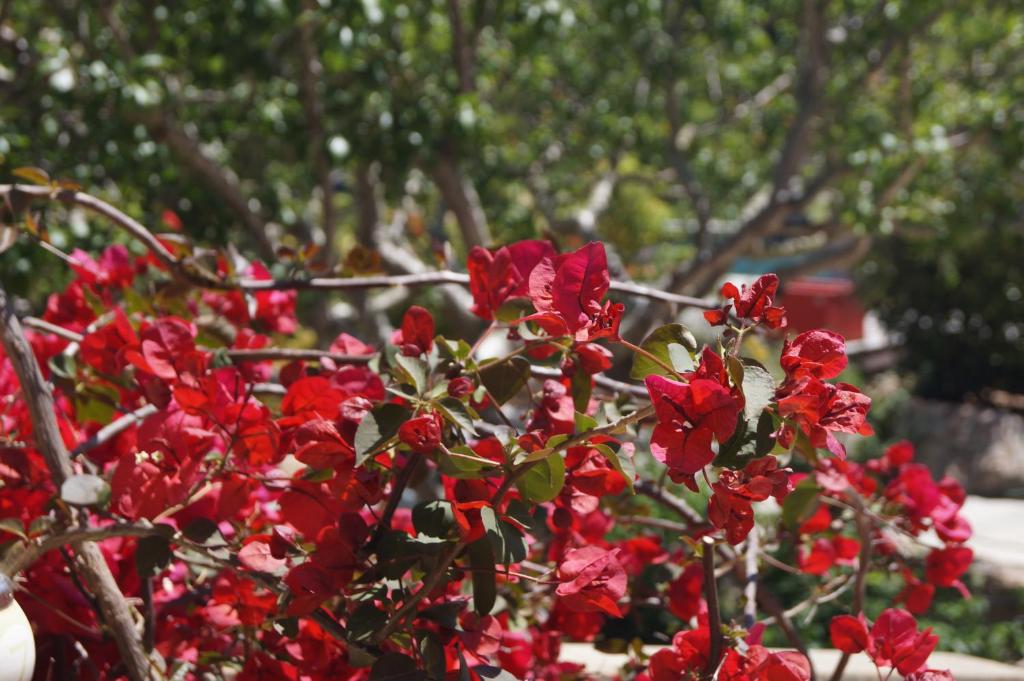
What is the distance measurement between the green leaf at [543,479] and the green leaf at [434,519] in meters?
0.08

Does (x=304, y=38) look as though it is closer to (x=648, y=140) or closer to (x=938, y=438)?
(x=648, y=140)

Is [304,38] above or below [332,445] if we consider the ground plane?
above

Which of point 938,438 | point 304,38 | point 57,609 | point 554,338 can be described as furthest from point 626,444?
point 938,438

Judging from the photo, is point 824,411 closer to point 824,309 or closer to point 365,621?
point 365,621

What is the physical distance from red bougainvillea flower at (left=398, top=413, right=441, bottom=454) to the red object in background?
12.7 m

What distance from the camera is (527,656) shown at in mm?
1234

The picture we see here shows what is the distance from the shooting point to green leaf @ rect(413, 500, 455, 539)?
85 centimetres

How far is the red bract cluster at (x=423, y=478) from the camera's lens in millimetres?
758

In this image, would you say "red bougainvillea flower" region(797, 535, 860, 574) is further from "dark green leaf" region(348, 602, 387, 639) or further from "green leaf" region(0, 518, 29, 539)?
"green leaf" region(0, 518, 29, 539)

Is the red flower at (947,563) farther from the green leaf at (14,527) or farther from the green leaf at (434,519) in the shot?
the green leaf at (14,527)

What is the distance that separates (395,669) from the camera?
0.84m

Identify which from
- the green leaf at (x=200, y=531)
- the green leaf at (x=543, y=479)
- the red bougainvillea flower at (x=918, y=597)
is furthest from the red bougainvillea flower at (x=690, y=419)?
the red bougainvillea flower at (x=918, y=597)

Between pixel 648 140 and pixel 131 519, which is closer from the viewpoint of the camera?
pixel 131 519

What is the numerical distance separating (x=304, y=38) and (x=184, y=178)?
1329 mm
